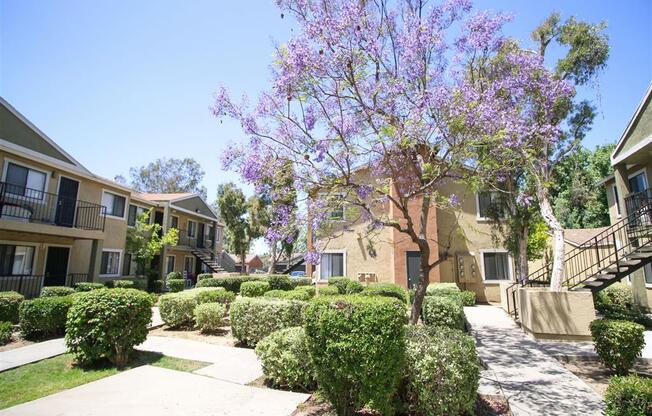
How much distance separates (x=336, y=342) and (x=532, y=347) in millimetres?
7664

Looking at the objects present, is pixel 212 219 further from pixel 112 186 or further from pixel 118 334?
pixel 118 334

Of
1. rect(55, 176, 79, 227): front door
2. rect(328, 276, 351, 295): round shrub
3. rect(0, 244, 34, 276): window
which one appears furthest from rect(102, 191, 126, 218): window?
rect(328, 276, 351, 295): round shrub

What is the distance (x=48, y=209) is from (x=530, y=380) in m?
19.3

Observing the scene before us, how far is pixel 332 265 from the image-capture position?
797 inches

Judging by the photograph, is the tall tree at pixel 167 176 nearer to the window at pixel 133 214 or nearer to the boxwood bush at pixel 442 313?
the window at pixel 133 214

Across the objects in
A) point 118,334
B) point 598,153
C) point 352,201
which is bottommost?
point 118,334

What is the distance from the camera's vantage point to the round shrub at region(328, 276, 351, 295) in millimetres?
17017

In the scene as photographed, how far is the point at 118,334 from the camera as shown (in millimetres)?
6695

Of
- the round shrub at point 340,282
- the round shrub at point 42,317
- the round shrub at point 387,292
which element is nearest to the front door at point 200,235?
the round shrub at point 340,282

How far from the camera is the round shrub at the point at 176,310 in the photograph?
34.0ft

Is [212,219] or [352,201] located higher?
[212,219]

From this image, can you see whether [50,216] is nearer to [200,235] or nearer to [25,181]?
[25,181]

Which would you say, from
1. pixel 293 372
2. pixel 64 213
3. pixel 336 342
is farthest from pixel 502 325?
pixel 64 213

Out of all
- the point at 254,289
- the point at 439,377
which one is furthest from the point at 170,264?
the point at 439,377
